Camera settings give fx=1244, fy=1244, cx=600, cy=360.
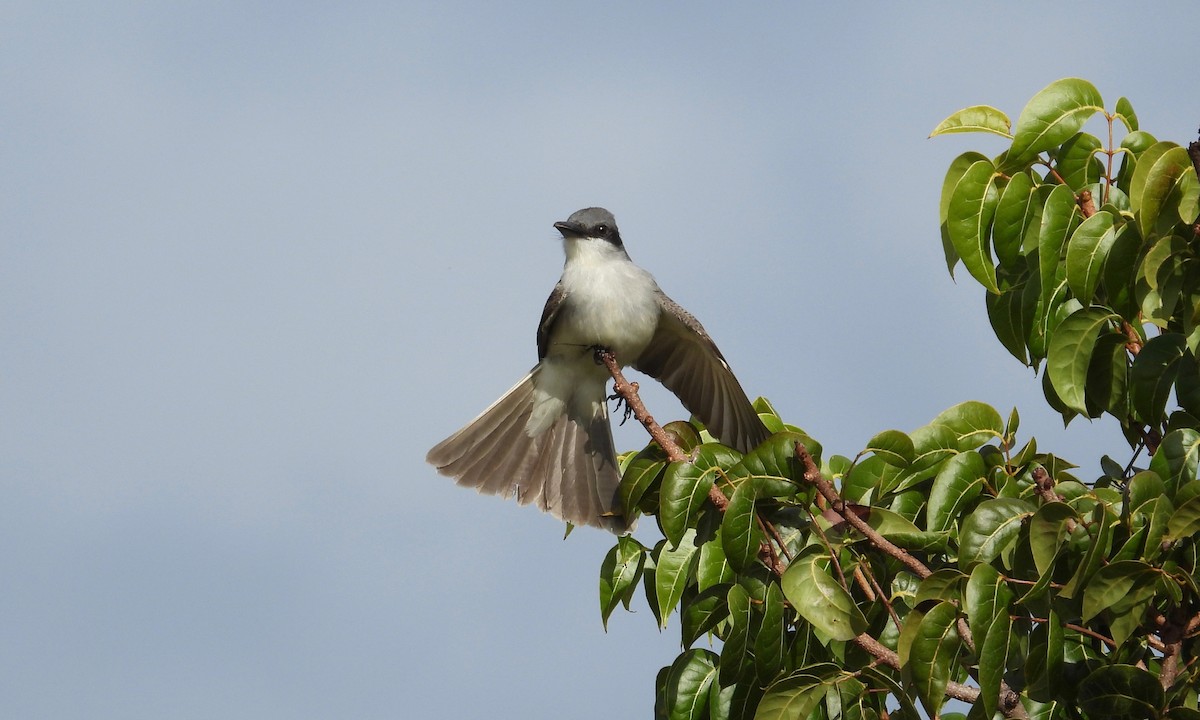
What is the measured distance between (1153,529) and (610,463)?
375 cm

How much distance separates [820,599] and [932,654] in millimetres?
309

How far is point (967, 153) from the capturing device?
3.69 meters

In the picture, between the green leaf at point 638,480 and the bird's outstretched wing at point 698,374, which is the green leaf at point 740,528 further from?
the bird's outstretched wing at point 698,374

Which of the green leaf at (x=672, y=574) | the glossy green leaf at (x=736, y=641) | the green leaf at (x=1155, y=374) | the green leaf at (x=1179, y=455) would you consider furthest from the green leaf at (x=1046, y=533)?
the green leaf at (x=672, y=574)

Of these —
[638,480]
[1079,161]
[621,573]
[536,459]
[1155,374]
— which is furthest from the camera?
[536,459]

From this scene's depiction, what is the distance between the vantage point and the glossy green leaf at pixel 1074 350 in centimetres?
337

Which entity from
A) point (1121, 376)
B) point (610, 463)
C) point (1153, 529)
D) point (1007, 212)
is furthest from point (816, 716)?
point (610, 463)

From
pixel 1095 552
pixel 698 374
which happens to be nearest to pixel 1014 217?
pixel 1095 552

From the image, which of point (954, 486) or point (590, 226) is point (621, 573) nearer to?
point (954, 486)

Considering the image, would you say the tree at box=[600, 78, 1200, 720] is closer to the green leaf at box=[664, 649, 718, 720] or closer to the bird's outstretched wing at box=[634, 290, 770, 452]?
the green leaf at box=[664, 649, 718, 720]

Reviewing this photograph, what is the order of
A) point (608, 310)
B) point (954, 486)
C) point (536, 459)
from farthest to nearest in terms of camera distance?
point (536, 459) < point (608, 310) < point (954, 486)

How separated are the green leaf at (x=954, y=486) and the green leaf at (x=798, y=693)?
57 centimetres

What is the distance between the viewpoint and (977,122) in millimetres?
3873

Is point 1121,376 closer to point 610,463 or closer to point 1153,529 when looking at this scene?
point 1153,529
